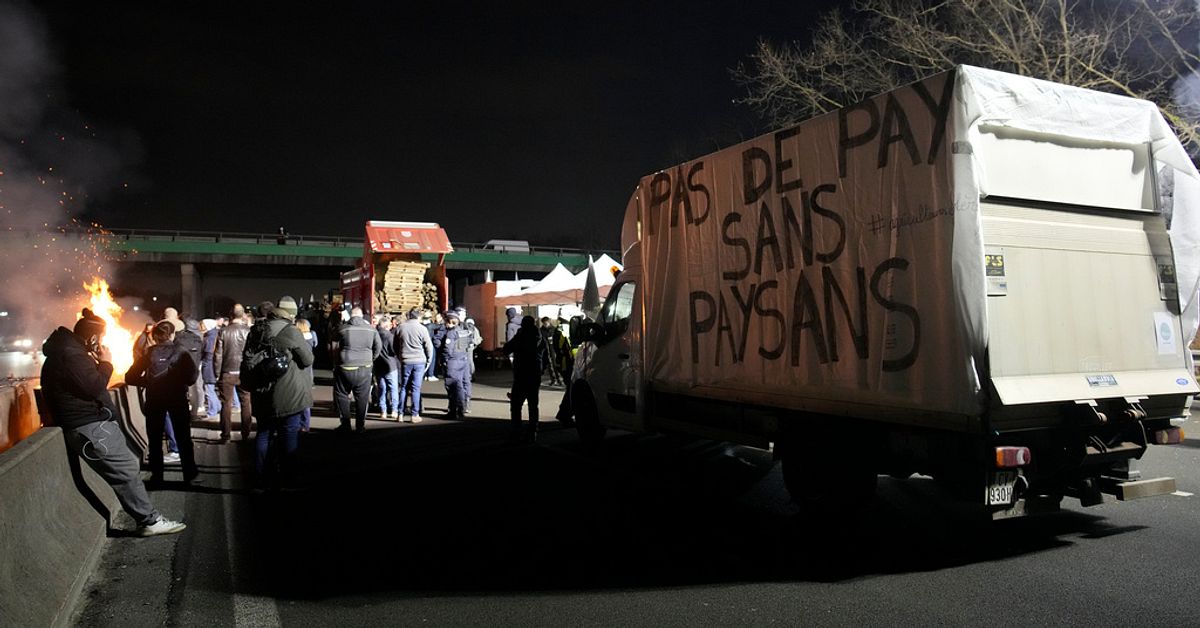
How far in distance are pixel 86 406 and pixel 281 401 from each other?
1.69 m

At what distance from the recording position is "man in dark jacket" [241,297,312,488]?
277 inches

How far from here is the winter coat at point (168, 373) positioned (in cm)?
770

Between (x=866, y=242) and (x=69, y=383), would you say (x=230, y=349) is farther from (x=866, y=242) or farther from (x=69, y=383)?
(x=866, y=242)

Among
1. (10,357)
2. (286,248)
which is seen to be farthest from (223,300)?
(10,357)

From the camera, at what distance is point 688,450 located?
9.30 m

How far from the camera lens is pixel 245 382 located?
7.05 meters

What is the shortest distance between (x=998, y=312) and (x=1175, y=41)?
617 inches

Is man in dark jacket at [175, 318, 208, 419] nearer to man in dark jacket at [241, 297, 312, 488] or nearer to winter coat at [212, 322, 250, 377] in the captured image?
winter coat at [212, 322, 250, 377]

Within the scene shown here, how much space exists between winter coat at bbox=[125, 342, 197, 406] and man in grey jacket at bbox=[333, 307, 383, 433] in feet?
10.6

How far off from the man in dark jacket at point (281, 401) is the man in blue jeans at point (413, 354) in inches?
186

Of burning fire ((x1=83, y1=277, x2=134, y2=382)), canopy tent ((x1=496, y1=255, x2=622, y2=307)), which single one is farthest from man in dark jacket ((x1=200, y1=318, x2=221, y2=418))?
canopy tent ((x1=496, y1=255, x2=622, y2=307))

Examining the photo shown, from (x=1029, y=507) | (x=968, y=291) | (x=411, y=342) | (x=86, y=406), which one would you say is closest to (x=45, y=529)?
(x=86, y=406)

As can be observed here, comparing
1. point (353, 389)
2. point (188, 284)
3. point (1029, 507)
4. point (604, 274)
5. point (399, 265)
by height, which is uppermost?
point (188, 284)

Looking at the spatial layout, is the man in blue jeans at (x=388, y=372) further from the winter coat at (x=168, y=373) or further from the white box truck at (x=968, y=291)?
the white box truck at (x=968, y=291)
